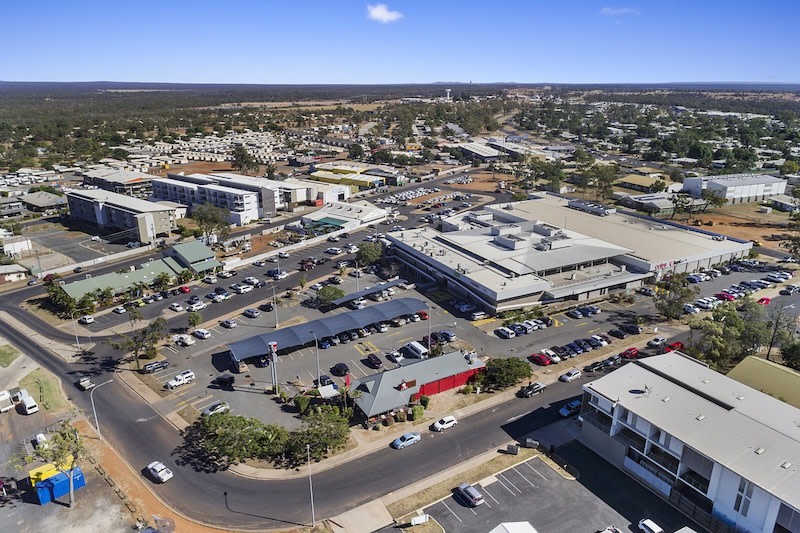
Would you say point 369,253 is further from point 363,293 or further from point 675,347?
point 675,347

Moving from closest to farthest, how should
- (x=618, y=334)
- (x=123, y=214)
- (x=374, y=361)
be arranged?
(x=374, y=361), (x=618, y=334), (x=123, y=214)

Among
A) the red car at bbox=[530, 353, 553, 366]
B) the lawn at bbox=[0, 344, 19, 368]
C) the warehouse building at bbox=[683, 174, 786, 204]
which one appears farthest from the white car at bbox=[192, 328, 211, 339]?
the warehouse building at bbox=[683, 174, 786, 204]

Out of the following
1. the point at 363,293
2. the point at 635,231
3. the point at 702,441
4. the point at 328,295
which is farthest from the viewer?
the point at 635,231

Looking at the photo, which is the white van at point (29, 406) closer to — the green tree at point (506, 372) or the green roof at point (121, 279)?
the green roof at point (121, 279)

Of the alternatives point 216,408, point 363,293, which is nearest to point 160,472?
point 216,408

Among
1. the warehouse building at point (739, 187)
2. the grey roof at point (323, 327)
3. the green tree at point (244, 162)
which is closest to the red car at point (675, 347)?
the grey roof at point (323, 327)

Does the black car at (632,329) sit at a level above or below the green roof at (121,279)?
below

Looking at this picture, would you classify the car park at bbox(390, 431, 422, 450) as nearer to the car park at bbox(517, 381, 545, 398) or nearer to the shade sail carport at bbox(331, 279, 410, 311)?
the car park at bbox(517, 381, 545, 398)
